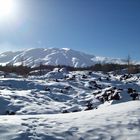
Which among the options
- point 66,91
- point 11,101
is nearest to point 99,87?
point 66,91

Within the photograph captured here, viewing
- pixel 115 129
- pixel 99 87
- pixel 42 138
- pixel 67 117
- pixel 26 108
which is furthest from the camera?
pixel 99 87

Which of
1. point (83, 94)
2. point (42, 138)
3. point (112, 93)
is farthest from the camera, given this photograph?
point (83, 94)

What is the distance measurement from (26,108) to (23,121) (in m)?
8.59

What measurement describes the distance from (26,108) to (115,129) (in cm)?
966

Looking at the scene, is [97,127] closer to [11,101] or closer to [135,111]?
[135,111]

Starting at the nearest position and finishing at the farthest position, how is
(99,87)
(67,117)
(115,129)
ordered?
(115,129) < (67,117) < (99,87)

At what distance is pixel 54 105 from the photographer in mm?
20078

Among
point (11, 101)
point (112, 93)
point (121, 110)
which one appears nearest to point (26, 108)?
point (11, 101)

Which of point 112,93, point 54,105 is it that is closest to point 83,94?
point 112,93

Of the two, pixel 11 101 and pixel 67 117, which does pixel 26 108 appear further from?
pixel 67 117

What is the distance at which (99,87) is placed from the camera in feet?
107

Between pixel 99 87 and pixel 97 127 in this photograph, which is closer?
pixel 97 127

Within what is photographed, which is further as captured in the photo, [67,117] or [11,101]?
[11,101]

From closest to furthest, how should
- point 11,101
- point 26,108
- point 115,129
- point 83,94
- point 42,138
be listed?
point 42,138 < point 115,129 < point 26,108 < point 11,101 < point 83,94
